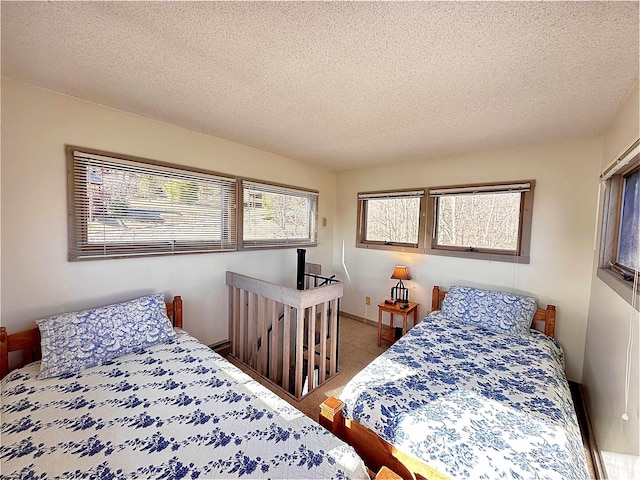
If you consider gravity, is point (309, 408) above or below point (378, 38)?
below

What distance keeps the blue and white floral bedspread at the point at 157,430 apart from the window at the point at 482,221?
8.39 feet

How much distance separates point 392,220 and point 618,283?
2.25 m

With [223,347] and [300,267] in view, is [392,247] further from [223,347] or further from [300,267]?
[223,347]

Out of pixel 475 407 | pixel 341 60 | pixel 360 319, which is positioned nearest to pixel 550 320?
pixel 475 407

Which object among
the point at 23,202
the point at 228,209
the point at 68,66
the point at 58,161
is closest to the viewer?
the point at 68,66

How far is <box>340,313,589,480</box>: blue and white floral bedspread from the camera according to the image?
1.11 meters

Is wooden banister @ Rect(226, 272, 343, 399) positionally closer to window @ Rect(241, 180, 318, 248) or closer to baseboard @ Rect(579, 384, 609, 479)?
window @ Rect(241, 180, 318, 248)

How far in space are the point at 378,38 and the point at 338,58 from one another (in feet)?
0.76

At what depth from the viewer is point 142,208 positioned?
7.17ft

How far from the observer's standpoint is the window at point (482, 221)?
2.62 metres

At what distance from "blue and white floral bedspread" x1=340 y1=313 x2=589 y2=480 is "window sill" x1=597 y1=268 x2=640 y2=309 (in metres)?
0.66

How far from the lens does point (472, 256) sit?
9.48 feet

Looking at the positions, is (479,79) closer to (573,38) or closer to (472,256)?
(573,38)

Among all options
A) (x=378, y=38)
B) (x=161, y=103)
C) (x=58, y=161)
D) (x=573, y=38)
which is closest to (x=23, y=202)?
(x=58, y=161)
